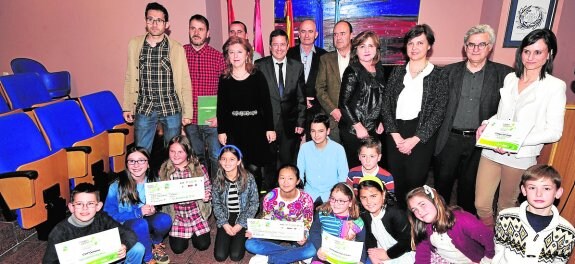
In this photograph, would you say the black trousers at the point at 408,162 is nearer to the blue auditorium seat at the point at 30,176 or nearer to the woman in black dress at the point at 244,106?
the woman in black dress at the point at 244,106

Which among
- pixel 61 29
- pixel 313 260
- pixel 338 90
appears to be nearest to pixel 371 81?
pixel 338 90

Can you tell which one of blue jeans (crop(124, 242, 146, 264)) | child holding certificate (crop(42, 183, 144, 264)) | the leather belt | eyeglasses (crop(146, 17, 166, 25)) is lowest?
blue jeans (crop(124, 242, 146, 264))

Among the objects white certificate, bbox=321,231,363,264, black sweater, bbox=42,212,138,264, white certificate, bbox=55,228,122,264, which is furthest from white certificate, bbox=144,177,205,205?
white certificate, bbox=321,231,363,264

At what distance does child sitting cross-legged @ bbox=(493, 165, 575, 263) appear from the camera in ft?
6.92

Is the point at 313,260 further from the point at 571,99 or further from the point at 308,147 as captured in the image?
the point at 571,99

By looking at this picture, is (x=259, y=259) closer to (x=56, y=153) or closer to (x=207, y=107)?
(x=207, y=107)

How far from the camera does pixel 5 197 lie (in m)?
2.73

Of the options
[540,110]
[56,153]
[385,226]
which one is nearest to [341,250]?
[385,226]

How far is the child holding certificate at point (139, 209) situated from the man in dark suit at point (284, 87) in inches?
50.7

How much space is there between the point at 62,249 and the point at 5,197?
0.94 m

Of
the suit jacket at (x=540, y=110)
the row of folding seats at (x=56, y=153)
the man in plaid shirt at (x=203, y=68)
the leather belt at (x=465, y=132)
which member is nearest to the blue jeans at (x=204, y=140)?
the man in plaid shirt at (x=203, y=68)

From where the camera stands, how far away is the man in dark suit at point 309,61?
3.68 meters

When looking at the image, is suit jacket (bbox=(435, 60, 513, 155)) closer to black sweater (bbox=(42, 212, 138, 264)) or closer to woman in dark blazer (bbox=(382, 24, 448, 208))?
woman in dark blazer (bbox=(382, 24, 448, 208))

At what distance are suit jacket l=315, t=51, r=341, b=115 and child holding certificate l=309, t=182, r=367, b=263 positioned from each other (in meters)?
0.94
